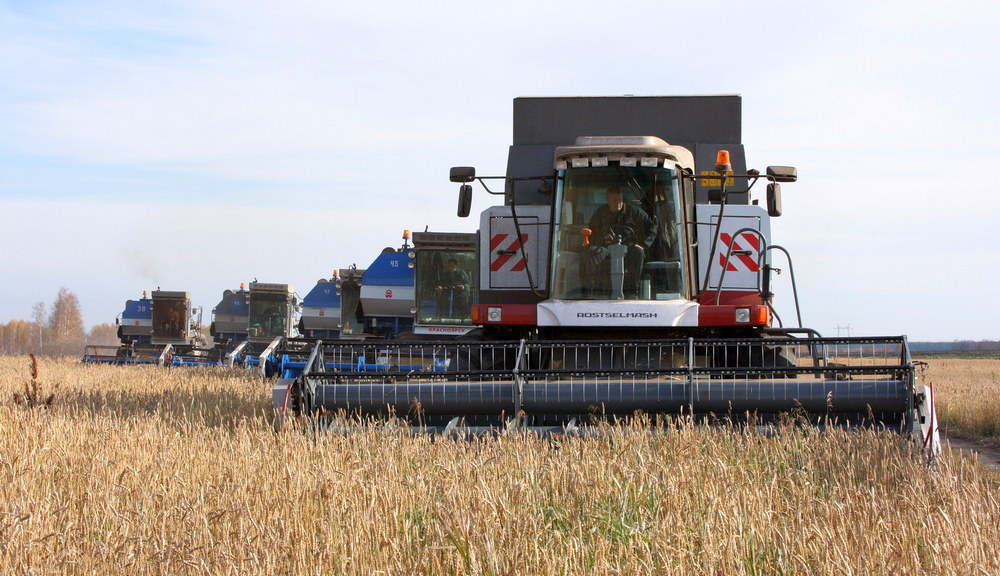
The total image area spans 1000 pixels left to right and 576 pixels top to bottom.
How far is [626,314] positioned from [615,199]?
34.8 inches

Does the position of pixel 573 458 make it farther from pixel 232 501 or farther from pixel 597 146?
pixel 597 146

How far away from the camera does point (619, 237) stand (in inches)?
291

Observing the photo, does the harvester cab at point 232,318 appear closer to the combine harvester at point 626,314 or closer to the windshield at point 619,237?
the combine harvester at point 626,314

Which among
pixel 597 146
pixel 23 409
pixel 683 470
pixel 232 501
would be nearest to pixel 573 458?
pixel 683 470

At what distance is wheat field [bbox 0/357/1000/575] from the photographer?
3.20 meters

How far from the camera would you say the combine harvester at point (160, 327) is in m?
24.5

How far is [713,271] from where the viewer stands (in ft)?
26.0

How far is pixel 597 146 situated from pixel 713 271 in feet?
4.43

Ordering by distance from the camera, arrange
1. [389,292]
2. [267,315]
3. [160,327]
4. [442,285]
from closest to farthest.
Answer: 1. [442,285]
2. [389,292]
3. [267,315]
4. [160,327]

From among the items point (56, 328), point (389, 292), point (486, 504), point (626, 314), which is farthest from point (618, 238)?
point (56, 328)

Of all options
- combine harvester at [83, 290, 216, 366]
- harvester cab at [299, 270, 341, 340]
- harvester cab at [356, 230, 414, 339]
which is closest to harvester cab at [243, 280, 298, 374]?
combine harvester at [83, 290, 216, 366]

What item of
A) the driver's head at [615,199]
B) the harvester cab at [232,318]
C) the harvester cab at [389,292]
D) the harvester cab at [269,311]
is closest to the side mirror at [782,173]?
the driver's head at [615,199]

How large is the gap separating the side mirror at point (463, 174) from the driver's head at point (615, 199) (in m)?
1.03

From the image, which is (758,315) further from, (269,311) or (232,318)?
(232,318)
